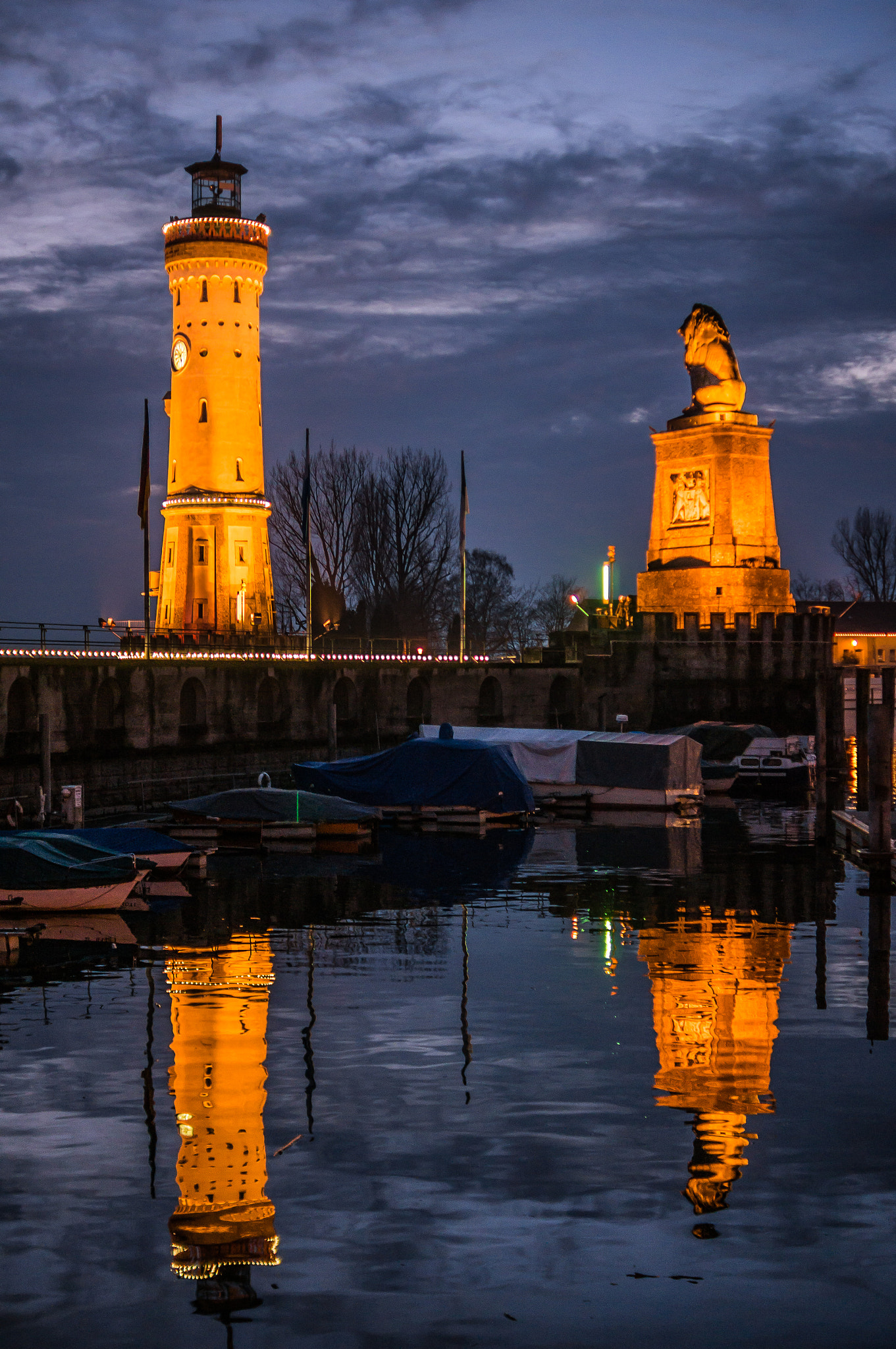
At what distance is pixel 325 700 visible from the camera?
69375 millimetres

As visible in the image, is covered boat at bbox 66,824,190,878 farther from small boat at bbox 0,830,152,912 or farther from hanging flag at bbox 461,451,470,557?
hanging flag at bbox 461,451,470,557

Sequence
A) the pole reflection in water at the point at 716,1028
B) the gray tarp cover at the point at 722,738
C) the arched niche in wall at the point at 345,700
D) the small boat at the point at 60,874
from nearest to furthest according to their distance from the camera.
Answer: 1. the pole reflection in water at the point at 716,1028
2. the small boat at the point at 60,874
3. the gray tarp cover at the point at 722,738
4. the arched niche in wall at the point at 345,700

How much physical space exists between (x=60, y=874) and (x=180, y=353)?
59.9 m

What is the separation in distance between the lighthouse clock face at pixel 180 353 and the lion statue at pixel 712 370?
94.8 feet

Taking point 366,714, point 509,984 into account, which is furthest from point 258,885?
point 366,714

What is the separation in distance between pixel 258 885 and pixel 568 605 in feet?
386

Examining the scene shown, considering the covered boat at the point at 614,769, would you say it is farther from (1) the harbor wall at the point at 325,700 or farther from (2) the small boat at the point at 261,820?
(2) the small boat at the point at 261,820

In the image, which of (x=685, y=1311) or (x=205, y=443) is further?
(x=205, y=443)

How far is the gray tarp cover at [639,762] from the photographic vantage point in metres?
52.6

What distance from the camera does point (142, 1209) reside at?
44.3ft

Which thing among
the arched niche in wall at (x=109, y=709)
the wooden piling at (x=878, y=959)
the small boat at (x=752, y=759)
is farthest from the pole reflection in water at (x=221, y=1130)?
the small boat at (x=752, y=759)

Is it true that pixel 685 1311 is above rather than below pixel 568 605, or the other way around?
below

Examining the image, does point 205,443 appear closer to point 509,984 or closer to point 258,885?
point 258,885

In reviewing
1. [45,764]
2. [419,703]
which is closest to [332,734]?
[45,764]
